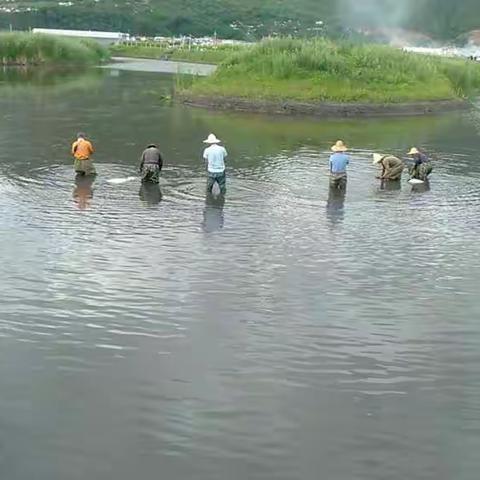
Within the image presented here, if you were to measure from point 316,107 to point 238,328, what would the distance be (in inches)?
1126

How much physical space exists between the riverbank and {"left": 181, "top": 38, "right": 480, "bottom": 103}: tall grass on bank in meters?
29.9

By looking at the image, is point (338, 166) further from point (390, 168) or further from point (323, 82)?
point (323, 82)

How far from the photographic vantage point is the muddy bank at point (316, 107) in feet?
123

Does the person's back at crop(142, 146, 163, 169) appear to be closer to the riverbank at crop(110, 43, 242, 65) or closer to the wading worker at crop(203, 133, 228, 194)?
the wading worker at crop(203, 133, 228, 194)

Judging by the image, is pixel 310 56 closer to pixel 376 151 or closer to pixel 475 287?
pixel 376 151

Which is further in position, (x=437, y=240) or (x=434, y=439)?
(x=437, y=240)

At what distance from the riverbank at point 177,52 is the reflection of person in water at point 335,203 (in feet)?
178

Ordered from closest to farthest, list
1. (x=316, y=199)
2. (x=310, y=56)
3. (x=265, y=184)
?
(x=316, y=199), (x=265, y=184), (x=310, y=56)

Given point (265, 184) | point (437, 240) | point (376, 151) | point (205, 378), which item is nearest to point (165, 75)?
point (376, 151)

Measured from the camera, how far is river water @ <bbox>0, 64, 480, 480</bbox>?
7.64 metres

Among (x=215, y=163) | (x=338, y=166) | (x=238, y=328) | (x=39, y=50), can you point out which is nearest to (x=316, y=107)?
(x=338, y=166)

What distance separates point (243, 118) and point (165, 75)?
3202cm

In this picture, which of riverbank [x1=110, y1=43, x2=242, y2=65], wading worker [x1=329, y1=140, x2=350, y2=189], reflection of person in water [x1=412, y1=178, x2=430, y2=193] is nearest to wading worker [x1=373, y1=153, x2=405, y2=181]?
reflection of person in water [x1=412, y1=178, x2=430, y2=193]

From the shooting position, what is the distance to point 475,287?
12.6 meters
